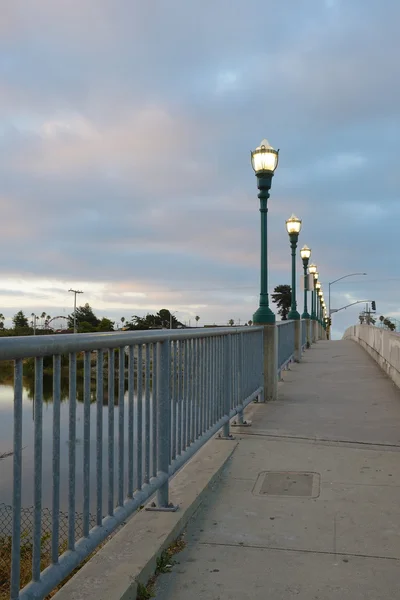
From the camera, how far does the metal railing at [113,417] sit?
2564mm

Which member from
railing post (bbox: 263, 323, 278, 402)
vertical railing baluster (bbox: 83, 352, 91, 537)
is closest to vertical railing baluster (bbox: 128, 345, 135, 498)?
vertical railing baluster (bbox: 83, 352, 91, 537)

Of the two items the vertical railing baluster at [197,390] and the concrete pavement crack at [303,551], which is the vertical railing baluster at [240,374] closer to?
the vertical railing baluster at [197,390]

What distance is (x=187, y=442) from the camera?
516 cm

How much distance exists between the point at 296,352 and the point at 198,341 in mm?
13978

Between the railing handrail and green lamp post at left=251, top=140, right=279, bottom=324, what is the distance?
592cm

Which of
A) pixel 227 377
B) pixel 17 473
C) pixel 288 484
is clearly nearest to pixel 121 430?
pixel 17 473

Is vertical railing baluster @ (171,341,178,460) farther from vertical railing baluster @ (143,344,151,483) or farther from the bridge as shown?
vertical railing baluster @ (143,344,151,483)

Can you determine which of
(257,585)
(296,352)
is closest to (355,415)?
(257,585)

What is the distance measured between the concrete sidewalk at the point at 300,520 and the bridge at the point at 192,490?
0.04 ft

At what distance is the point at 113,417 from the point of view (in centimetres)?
347

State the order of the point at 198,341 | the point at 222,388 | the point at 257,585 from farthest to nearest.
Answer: the point at 222,388, the point at 198,341, the point at 257,585

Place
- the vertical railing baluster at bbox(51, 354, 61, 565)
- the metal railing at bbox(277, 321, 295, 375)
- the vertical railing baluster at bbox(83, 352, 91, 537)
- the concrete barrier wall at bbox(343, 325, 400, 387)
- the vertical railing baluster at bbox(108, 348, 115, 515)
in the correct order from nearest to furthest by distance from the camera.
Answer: the vertical railing baluster at bbox(51, 354, 61, 565)
the vertical railing baluster at bbox(83, 352, 91, 537)
the vertical railing baluster at bbox(108, 348, 115, 515)
the metal railing at bbox(277, 321, 295, 375)
the concrete barrier wall at bbox(343, 325, 400, 387)

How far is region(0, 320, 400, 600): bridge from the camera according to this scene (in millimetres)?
2918

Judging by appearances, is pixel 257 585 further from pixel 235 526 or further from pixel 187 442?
pixel 187 442
